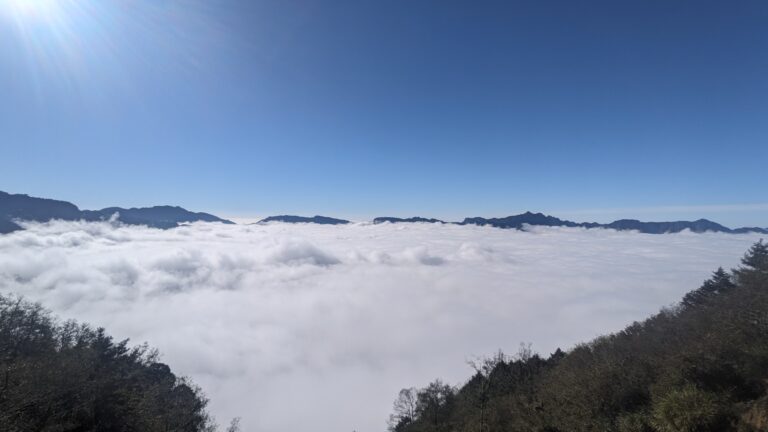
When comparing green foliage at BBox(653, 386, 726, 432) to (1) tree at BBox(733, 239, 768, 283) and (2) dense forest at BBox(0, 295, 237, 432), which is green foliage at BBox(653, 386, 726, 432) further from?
(1) tree at BBox(733, 239, 768, 283)

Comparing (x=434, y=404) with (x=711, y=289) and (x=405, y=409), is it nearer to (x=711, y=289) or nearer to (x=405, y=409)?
(x=405, y=409)

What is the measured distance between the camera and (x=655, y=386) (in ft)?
70.3

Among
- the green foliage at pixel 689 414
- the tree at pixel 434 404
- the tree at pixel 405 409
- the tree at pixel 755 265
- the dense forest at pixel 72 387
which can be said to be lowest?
the tree at pixel 405 409

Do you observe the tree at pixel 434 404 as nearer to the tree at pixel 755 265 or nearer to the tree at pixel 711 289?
the tree at pixel 711 289

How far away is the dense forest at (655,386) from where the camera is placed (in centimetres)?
1702

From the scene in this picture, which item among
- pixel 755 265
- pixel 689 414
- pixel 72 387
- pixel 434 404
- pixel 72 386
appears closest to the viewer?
pixel 689 414

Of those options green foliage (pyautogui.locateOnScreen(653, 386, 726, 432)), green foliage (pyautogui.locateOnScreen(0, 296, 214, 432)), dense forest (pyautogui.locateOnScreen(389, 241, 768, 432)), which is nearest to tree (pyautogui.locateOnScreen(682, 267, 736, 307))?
dense forest (pyautogui.locateOnScreen(389, 241, 768, 432))

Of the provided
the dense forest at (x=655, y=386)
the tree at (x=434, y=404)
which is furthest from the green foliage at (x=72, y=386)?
the dense forest at (x=655, y=386)

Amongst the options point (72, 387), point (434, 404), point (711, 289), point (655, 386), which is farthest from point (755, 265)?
point (72, 387)

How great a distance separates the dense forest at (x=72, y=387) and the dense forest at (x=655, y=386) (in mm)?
26183

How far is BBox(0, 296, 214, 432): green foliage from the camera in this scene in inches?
757

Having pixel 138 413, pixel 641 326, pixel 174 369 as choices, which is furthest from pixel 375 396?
pixel 138 413

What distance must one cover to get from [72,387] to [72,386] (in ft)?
0.83

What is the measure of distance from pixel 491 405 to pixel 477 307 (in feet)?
568
